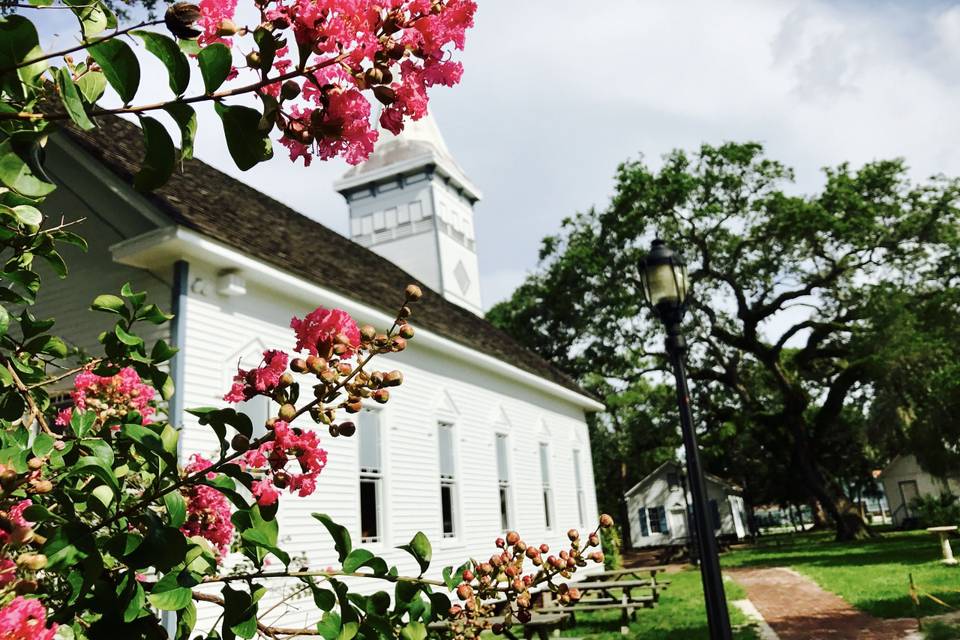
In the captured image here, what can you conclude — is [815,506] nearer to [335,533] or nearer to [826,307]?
[826,307]

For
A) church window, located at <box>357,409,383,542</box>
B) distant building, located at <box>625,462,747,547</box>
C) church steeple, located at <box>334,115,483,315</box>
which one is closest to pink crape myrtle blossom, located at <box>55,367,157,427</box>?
church window, located at <box>357,409,383,542</box>

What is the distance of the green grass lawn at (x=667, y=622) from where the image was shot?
10.3m

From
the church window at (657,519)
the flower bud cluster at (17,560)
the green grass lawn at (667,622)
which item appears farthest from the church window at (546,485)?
the church window at (657,519)

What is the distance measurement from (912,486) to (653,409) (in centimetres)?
2517

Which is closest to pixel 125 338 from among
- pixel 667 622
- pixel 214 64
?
pixel 214 64

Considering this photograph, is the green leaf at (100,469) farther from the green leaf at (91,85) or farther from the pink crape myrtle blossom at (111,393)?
the pink crape myrtle blossom at (111,393)

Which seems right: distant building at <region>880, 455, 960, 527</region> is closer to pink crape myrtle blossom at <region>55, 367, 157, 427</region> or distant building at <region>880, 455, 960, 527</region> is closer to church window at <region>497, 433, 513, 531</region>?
church window at <region>497, 433, 513, 531</region>

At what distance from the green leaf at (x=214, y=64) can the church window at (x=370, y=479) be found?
9349 mm

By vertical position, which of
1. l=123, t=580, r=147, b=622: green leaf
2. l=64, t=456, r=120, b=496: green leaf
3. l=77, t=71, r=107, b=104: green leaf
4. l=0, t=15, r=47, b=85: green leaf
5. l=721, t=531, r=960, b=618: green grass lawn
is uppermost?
l=77, t=71, r=107, b=104: green leaf

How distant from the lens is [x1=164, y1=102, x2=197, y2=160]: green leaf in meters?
1.25

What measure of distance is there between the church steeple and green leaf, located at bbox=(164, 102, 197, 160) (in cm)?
2139

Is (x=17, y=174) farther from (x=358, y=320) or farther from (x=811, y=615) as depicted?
(x=811, y=615)

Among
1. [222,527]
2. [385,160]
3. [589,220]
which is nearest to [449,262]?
[385,160]

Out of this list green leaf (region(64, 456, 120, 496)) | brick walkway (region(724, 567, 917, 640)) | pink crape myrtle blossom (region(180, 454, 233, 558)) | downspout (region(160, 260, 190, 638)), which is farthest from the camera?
brick walkway (region(724, 567, 917, 640))
